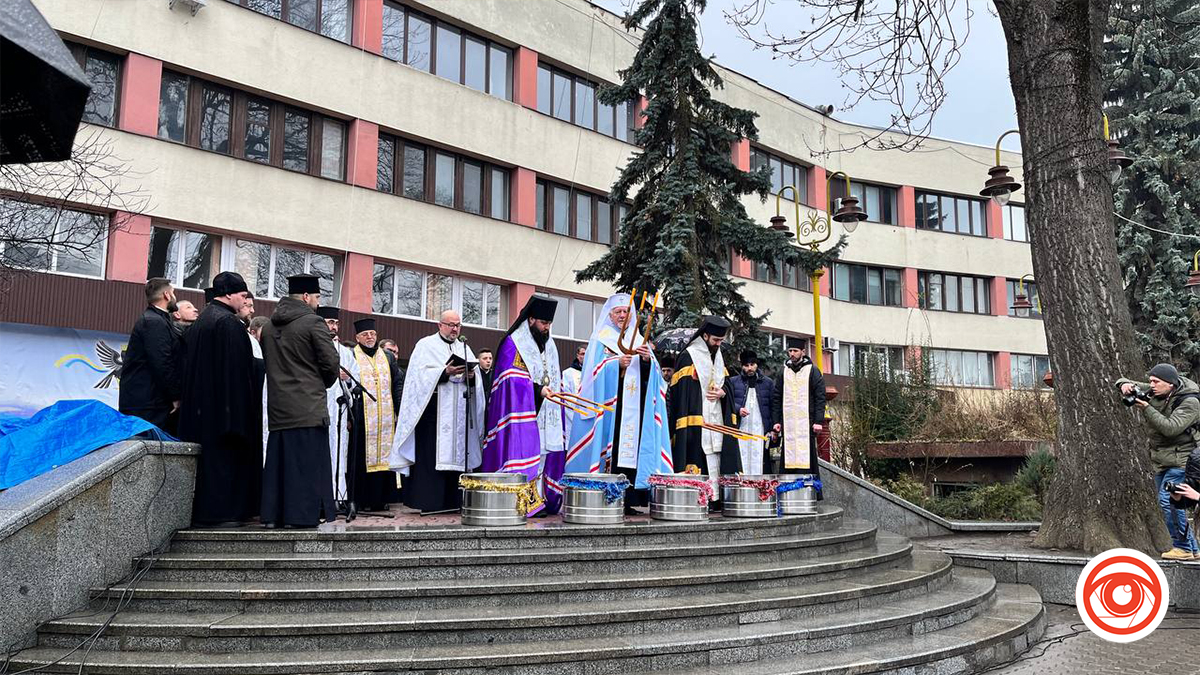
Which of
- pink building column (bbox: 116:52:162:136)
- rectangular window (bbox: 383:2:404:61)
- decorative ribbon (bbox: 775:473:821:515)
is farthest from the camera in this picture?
rectangular window (bbox: 383:2:404:61)

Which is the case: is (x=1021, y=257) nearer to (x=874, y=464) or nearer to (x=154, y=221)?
(x=874, y=464)

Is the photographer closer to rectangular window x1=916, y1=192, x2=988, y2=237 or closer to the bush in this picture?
the bush

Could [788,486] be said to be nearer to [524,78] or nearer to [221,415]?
[221,415]

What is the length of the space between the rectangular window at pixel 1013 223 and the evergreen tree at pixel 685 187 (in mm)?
25024

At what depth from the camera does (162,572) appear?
273 inches

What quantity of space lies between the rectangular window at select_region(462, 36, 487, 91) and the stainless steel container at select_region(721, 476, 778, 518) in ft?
55.4

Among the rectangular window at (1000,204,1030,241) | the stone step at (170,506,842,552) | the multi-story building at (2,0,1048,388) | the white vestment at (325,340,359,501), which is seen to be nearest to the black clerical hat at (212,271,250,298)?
the white vestment at (325,340,359,501)

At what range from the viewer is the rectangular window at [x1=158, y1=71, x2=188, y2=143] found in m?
18.3

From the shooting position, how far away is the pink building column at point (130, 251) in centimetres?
1714

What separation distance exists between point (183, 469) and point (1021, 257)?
125ft

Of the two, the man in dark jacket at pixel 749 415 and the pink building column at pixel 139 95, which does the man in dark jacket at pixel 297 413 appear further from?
the pink building column at pixel 139 95

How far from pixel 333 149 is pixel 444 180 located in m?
2.98

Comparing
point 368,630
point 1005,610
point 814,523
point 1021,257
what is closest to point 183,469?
point 368,630

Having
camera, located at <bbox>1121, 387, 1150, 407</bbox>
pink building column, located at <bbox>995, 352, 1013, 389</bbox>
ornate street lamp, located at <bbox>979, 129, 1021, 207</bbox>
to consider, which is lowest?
camera, located at <bbox>1121, 387, 1150, 407</bbox>
